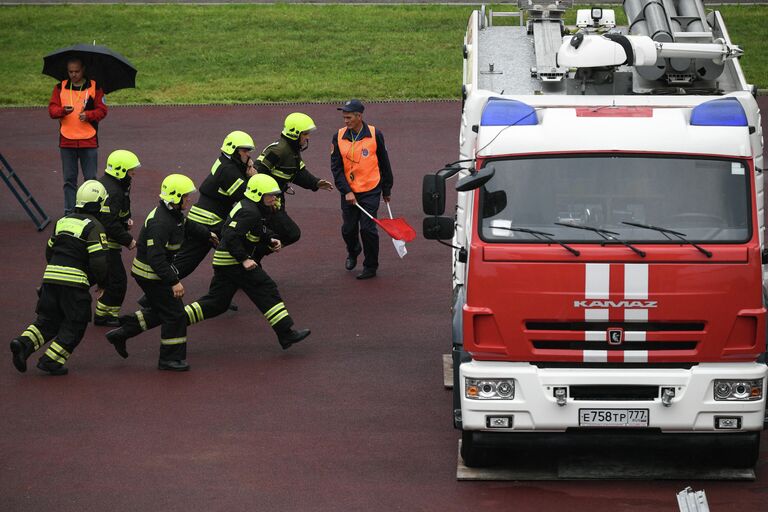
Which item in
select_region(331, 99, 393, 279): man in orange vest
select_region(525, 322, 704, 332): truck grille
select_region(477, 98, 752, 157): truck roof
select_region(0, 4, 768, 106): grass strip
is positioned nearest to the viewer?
select_region(525, 322, 704, 332): truck grille

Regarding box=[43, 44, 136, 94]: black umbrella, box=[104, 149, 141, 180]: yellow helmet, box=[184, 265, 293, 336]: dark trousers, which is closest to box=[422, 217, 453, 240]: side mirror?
box=[184, 265, 293, 336]: dark trousers

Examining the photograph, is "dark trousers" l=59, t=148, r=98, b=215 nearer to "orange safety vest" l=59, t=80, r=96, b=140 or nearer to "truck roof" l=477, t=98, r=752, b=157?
"orange safety vest" l=59, t=80, r=96, b=140

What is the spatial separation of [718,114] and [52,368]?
255 inches

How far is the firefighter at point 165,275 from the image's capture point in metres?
13.3

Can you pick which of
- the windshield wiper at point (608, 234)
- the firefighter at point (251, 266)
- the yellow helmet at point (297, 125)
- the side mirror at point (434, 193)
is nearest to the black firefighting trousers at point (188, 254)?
the firefighter at point (251, 266)

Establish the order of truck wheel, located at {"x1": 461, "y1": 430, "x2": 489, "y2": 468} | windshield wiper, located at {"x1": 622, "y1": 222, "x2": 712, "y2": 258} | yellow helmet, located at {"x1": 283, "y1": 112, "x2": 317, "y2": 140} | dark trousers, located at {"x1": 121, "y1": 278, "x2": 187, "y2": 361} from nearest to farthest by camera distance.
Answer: windshield wiper, located at {"x1": 622, "y1": 222, "x2": 712, "y2": 258} < truck wheel, located at {"x1": 461, "y1": 430, "x2": 489, "y2": 468} < dark trousers, located at {"x1": 121, "y1": 278, "x2": 187, "y2": 361} < yellow helmet, located at {"x1": 283, "y1": 112, "x2": 317, "y2": 140}

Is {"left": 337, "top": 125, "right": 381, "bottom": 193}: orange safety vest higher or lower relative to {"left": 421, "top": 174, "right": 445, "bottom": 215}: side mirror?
lower

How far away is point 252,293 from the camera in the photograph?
13859 millimetres

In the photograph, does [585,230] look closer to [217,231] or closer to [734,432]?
[734,432]

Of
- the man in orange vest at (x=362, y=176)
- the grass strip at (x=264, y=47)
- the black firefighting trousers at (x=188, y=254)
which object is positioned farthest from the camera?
the grass strip at (x=264, y=47)

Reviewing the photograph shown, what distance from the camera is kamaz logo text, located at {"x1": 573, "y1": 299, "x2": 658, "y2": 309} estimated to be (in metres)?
10.2

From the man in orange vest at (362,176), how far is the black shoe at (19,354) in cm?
439

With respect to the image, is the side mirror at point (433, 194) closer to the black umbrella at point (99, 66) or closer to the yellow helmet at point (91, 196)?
the yellow helmet at point (91, 196)

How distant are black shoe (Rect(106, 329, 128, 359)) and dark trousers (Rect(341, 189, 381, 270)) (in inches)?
138
